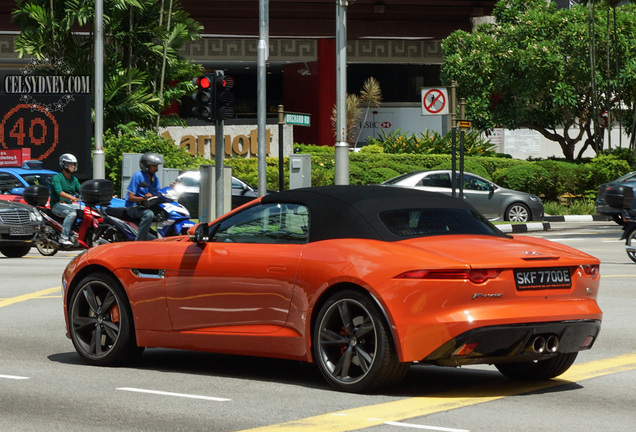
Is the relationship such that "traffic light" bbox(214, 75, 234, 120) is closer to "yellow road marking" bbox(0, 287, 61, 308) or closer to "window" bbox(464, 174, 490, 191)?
"yellow road marking" bbox(0, 287, 61, 308)

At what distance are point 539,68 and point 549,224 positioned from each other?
11.8 m

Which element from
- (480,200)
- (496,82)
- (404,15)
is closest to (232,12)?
(404,15)

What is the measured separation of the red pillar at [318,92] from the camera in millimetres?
53594

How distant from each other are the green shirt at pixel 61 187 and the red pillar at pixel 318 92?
32.3 meters

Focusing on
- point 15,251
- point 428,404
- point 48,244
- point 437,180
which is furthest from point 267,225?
point 437,180

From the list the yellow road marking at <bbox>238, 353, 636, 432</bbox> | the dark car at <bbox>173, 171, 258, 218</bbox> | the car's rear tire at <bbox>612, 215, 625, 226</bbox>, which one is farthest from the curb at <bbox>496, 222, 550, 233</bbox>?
the yellow road marking at <bbox>238, 353, 636, 432</bbox>

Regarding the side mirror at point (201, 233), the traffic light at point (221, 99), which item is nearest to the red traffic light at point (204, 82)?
the traffic light at point (221, 99)

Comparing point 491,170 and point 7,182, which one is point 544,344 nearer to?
point 7,182

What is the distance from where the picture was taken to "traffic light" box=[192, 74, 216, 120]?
18500 millimetres

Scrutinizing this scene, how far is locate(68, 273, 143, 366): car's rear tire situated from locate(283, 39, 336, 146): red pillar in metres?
44.1

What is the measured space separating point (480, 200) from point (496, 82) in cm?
1152

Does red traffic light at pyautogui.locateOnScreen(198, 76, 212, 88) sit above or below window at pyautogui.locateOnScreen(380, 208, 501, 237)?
above

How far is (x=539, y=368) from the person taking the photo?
28.0 ft

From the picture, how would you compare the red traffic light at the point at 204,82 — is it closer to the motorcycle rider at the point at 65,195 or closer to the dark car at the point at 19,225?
the motorcycle rider at the point at 65,195
